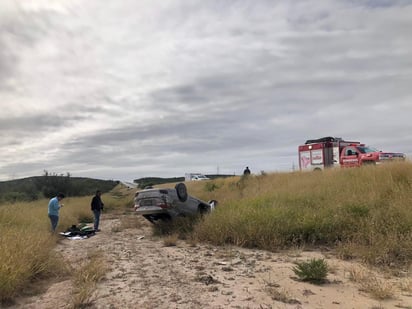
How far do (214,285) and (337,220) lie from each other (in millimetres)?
5057

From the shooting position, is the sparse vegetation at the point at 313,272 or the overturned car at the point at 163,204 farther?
the overturned car at the point at 163,204

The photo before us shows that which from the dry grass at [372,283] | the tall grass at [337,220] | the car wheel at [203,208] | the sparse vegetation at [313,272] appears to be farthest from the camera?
the car wheel at [203,208]

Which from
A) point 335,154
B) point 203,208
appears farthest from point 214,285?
point 335,154

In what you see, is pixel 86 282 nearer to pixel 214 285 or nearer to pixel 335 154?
pixel 214 285

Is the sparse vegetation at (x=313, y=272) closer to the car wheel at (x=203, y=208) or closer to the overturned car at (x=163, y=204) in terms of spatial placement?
the overturned car at (x=163, y=204)

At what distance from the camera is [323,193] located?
538 inches

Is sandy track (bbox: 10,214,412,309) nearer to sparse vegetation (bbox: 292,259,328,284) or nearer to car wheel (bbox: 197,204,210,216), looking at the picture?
sparse vegetation (bbox: 292,259,328,284)

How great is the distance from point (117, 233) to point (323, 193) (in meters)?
8.23

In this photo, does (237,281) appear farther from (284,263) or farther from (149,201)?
(149,201)

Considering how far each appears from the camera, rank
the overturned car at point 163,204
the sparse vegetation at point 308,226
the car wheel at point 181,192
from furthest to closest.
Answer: the car wheel at point 181,192, the overturned car at point 163,204, the sparse vegetation at point 308,226

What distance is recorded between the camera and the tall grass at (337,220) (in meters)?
8.98

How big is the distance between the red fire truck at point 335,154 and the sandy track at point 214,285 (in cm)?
1377

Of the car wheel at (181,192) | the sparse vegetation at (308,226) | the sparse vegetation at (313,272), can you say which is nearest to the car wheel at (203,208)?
the car wheel at (181,192)

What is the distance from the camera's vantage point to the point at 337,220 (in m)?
10.7
